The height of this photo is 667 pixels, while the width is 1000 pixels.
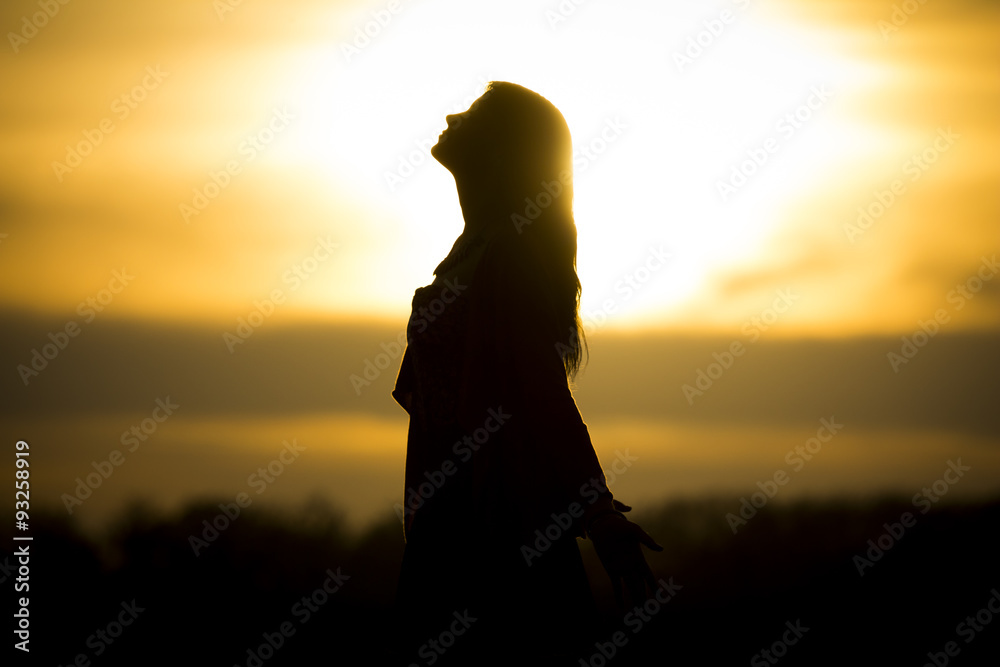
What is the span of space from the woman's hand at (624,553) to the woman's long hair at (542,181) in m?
0.92

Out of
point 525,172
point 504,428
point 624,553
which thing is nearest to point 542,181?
point 525,172

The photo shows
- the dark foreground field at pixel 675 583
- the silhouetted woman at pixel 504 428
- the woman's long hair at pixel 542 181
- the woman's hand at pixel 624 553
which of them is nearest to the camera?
the woman's hand at pixel 624 553

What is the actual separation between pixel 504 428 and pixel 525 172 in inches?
44.5

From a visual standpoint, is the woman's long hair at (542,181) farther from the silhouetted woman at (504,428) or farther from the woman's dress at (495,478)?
the woman's dress at (495,478)

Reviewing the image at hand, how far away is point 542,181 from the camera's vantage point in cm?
412

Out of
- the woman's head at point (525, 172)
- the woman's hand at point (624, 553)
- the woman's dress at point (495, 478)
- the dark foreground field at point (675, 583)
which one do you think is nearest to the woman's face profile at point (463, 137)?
the woman's head at point (525, 172)

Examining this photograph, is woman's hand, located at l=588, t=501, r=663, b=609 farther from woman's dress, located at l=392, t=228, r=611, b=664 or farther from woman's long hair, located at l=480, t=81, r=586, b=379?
woman's long hair, located at l=480, t=81, r=586, b=379

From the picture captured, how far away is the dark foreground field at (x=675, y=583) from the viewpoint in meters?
21.1

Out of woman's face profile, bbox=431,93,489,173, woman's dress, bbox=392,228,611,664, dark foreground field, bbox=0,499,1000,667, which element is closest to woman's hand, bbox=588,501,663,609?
woman's dress, bbox=392,228,611,664

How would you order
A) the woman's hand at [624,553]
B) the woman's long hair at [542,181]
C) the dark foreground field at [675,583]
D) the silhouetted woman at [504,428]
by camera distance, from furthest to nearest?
the dark foreground field at [675,583], the woman's long hair at [542,181], the silhouetted woman at [504,428], the woman's hand at [624,553]

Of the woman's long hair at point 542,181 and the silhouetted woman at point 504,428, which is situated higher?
the woman's long hair at point 542,181

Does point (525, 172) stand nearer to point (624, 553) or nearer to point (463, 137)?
point (463, 137)

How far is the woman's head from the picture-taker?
406 centimetres

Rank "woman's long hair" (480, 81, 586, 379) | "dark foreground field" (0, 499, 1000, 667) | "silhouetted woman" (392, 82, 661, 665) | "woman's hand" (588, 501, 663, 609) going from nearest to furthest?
"woman's hand" (588, 501, 663, 609) < "silhouetted woman" (392, 82, 661, 665) < "woman's long hair" (480, 81, 586, 379) < "dark foreground field" (0, 499, 1000, 667)
